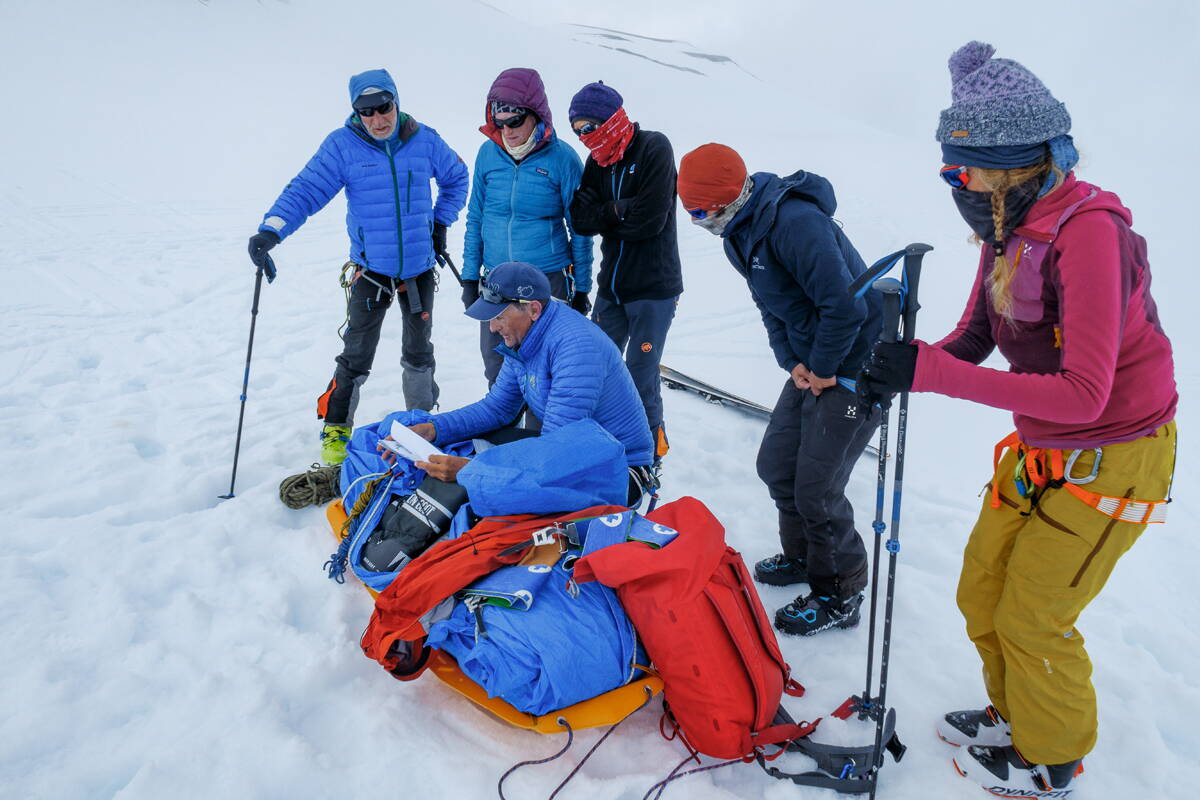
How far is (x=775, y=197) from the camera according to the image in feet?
8.96

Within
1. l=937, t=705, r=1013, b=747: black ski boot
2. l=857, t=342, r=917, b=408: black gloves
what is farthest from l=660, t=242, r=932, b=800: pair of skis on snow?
l=937, t=705, r=1013, b=747: black ski boot

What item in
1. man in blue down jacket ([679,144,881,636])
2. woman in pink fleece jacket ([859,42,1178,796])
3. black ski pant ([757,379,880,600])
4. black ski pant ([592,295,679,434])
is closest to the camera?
woman in pink fleece jacket ([859,42,1178,796])

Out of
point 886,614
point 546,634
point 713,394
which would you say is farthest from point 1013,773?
point 713,394

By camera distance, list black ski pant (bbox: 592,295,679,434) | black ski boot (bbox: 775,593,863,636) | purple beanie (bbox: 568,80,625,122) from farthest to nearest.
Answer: black ski pant (bbox: 592,295,679,434) < purple beanie (bbox: 568,80,625,122) < black ski boot (bbox: 775,593,863,636)

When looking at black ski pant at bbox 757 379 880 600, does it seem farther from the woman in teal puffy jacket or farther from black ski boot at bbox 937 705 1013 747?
the woman in teal puffy jacket

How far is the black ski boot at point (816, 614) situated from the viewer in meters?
3.07

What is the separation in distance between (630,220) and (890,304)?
206 cm

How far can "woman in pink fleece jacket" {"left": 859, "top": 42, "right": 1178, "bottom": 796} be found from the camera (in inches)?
68.1

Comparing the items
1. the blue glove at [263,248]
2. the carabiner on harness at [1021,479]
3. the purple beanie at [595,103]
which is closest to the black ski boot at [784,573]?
the carabiner on harness at [1021,479]

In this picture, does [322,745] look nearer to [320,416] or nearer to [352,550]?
[352,550]

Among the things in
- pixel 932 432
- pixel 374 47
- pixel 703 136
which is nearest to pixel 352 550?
pixel 932 432

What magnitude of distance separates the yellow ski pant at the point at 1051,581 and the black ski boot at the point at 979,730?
29 centimetres

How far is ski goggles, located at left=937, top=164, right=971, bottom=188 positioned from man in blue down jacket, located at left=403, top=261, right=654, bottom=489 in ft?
5.35

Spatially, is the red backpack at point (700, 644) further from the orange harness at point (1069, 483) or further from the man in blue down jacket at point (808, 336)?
the orange harness at point (1069, 483)
